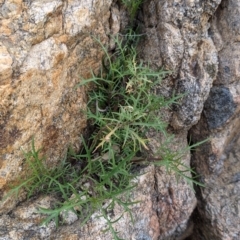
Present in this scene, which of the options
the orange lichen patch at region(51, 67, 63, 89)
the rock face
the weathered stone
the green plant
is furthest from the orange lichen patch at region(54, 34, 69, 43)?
the weathered stone

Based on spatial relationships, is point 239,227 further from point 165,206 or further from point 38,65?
point 38,65

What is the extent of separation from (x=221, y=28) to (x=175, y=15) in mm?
421

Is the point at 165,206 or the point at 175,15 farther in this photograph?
the point at 165,206


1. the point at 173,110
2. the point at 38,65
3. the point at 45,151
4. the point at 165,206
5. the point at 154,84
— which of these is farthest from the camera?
the point at 165,206

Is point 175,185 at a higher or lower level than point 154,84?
lower

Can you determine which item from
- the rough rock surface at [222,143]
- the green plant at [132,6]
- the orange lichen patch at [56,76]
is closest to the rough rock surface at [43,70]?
the orange lichen patch at [56,76]

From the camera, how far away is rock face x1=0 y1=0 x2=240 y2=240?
1883mm

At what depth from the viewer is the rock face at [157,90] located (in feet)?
6.18

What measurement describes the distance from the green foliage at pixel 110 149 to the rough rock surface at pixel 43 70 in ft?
0.28

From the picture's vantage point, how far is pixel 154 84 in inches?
Result: 87.4

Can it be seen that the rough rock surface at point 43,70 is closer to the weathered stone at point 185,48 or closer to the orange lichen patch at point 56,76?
the orange lichen patch at point 56,76

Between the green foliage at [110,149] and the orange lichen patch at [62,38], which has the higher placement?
the orange lichen patch at [62,38]

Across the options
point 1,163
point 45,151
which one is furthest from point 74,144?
point 1,163

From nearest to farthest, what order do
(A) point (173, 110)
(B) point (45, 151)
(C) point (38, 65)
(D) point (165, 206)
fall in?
(C) point (38, 65)
(B) point (45, 151)
(A) point (173, 110)
(D) point (165, 206)
